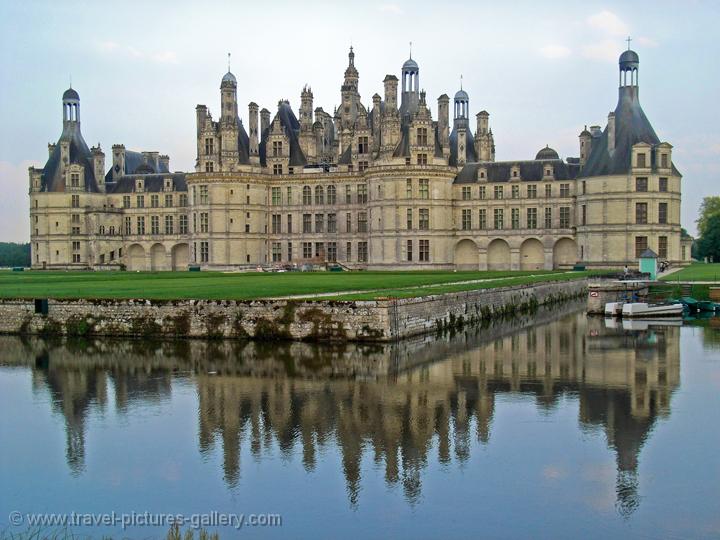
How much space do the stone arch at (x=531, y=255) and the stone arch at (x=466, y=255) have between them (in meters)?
3.67

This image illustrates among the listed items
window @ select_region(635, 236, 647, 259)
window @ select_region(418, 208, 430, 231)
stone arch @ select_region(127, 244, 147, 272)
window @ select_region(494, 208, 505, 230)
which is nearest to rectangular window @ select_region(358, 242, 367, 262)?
window @ select_region(418, 208, 430, 231)

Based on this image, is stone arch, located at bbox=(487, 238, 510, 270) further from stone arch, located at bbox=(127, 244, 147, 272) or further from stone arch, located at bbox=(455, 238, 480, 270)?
stone arch, located at bbox=(127, 244, 147, 272)

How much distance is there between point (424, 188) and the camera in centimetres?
6406

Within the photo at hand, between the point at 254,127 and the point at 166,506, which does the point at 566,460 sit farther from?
the point at 254,127

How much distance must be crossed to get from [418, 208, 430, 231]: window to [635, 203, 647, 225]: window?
15416 millimetres

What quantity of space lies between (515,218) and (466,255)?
4.97 metres

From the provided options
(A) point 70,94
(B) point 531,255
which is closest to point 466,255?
(B) point 531,255

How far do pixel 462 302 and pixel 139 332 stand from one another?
42.1 ft

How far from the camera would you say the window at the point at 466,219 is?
6675 cm

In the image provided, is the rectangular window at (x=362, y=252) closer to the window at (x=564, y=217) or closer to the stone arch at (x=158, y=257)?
the window at (x=564, y=217)

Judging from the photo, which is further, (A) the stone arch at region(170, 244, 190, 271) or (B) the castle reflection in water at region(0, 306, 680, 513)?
(A) the stone arch at region(170, 244, 190, 271)

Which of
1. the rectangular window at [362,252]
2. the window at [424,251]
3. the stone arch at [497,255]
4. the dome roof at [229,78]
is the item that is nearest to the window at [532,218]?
the stone arch at [497,255]

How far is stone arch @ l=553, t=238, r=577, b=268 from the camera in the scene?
212ft

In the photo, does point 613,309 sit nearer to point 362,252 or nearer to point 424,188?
point 424,188
